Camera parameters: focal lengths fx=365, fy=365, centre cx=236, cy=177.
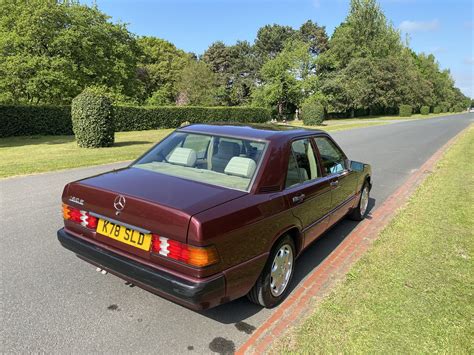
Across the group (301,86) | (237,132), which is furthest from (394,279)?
(301,86)

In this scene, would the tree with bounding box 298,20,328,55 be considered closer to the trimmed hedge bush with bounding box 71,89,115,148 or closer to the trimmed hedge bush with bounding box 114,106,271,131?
the trimmed hedge bush with bounding box 114,106,271,131

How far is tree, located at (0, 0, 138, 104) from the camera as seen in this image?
23500 millimetres

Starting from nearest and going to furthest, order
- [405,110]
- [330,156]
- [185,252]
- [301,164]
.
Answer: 1. [185,252]
2. [301,164]
3. [330,156]
4. [405,110]

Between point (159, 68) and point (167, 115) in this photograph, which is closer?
point (167, 115)

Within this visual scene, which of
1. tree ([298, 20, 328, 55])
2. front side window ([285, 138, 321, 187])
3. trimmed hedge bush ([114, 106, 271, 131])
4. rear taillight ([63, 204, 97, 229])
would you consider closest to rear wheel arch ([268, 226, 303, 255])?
front side window ([285, 138, 321, 187])

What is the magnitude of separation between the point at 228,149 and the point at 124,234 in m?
1.32

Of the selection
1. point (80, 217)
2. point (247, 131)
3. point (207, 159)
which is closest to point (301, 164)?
point (247, 131)

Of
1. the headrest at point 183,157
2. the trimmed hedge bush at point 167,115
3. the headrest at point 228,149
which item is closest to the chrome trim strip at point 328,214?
the headrest at point 228,149

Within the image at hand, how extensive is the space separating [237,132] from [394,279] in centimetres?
232

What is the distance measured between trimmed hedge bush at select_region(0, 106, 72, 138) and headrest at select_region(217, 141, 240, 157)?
65.2 ft

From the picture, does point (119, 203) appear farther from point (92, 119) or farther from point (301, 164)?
point (92, 119)

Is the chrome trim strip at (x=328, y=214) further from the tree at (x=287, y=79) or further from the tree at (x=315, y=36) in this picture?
the tree at (x=315, y=36)

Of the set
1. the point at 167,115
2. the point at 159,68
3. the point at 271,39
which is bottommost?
the point at 167,115

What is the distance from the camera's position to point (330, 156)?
4.76 meters
